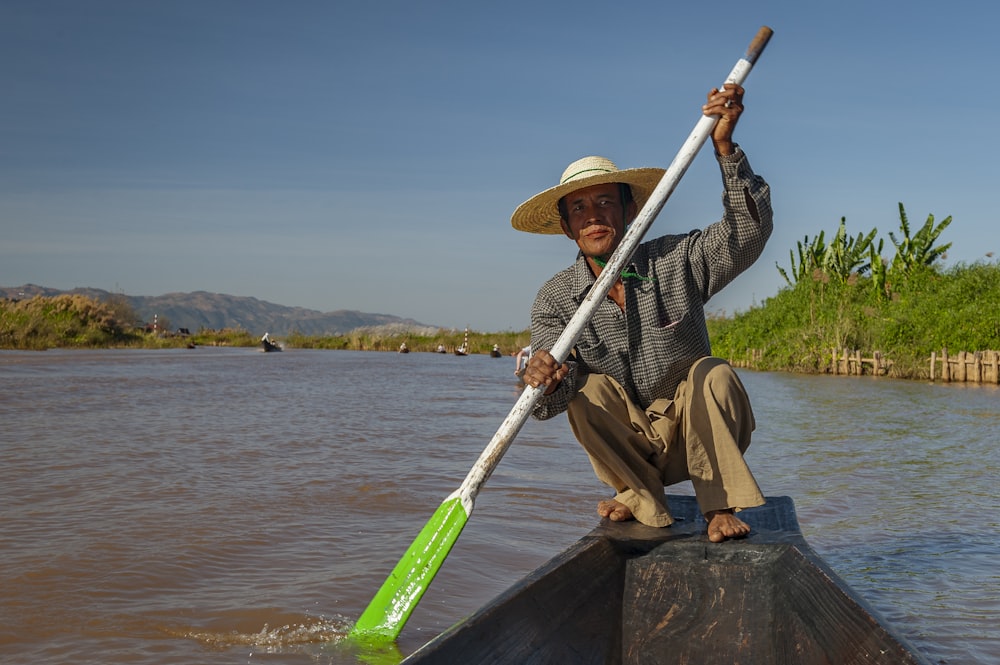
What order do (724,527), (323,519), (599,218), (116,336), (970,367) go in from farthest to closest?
(116,336), (970,367), (323,519), (599,218), (724,527)

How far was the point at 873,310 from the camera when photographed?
22.6 m

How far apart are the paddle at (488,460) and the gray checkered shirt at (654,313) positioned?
0.16 meters

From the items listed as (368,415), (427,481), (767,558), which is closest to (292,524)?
(427,481)

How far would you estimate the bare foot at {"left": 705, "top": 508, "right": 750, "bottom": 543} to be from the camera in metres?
2.27

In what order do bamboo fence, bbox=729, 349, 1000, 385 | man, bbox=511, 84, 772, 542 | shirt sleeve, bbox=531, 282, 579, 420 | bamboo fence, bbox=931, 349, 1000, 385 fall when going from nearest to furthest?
man, bbox=511, 84, 772, 542, shirt sleeve, bbox=531, 282, 579, 420, bamboo fence, bbox=931, 349, 1000, 385, bamboo fence, bbox=729, 349, 1000, 385

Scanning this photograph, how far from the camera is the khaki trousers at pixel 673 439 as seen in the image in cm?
244

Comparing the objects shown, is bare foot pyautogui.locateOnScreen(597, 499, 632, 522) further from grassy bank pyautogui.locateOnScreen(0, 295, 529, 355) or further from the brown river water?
grassy bank pyautogui.locateOnScreen(0, 295, 529, 355)

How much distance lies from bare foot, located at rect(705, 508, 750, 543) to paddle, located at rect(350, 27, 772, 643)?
0.59 meters

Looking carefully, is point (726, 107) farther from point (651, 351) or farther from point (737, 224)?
point (651, 351)

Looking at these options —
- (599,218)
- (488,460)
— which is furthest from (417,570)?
(599,218)

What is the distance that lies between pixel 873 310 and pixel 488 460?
22555 mm

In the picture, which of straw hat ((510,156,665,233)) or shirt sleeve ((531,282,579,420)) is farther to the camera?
shirt sleeve ((531,282,579,420))

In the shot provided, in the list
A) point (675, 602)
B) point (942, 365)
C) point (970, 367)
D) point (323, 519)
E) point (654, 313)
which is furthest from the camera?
point (942, 365)

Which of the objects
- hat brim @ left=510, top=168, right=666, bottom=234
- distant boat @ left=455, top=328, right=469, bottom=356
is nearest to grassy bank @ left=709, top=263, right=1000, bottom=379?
distant boat @ left=455, top=328, right=469, bottom=356
